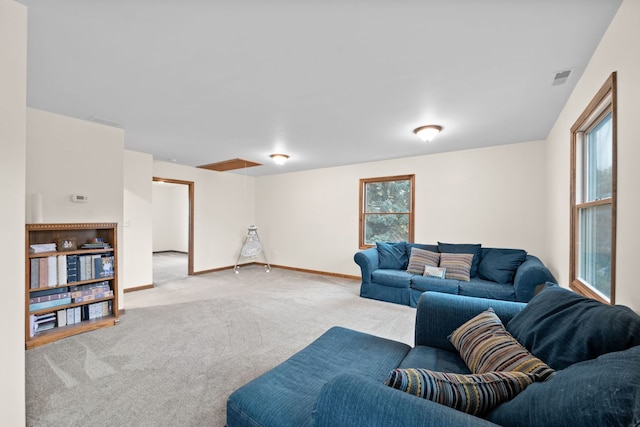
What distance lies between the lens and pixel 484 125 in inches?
128

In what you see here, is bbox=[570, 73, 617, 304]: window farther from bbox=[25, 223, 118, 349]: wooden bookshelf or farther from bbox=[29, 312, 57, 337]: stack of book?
bbox=[29, 312, 57, 337]: stack of book

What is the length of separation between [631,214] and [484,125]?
2195 millimetres

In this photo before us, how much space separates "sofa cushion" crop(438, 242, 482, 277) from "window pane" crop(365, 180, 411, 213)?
3.41 feet

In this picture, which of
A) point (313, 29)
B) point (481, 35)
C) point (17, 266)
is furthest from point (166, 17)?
point (481, 35)

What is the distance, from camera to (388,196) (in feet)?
17.4

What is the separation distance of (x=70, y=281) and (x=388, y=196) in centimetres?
477

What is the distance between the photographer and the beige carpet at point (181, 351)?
1794 millimetres

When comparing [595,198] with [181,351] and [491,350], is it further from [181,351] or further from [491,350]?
[181,351]

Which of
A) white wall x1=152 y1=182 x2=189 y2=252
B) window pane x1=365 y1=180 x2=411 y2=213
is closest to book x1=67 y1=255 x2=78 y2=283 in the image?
window pane x1=365 y1=180 x2=411 y2=213

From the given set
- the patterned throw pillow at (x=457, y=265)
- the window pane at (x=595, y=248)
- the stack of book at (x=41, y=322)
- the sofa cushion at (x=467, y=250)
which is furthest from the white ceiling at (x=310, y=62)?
the stack of book at (x=41, y=322)

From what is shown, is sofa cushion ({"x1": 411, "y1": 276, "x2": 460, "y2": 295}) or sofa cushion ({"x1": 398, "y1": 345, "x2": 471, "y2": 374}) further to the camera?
sofa cushion ({"x1": 411, "y1": 276, "x2": 460, "y2": 295})

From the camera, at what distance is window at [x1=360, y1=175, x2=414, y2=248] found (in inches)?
199

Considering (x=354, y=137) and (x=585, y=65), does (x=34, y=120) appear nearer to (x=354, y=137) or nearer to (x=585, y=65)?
(x=354, y=137)

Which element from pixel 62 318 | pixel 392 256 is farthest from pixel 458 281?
pixel 62 318
